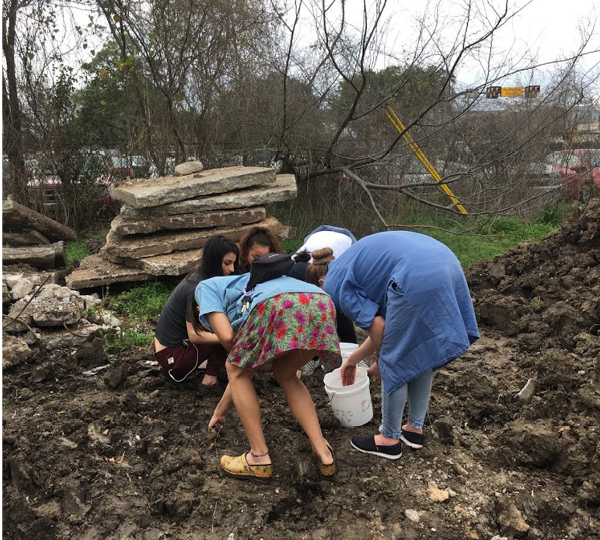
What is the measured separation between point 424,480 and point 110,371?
2.41 metres

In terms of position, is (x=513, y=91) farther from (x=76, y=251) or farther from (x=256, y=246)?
(x=76, y=251)

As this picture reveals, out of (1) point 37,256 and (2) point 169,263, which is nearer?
(2) point 169,263

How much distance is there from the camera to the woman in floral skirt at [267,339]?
271 centimetres

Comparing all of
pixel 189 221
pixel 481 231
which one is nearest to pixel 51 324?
pixel 189 221

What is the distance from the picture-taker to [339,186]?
29.6 ft

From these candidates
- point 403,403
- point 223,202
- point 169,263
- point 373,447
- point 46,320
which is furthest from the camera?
point 223,202

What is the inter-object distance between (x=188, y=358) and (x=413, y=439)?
1643 millimetres

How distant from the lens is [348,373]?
11.3 feet

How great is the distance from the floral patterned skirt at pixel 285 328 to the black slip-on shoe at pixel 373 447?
81cm

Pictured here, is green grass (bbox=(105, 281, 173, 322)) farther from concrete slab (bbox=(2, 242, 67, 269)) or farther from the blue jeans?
the blue jeans

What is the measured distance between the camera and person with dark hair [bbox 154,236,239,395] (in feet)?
12.1

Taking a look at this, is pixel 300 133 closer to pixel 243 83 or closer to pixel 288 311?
pixel 243 83

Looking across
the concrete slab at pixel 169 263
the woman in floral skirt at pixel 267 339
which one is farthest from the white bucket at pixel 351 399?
the concrete slab at pixel 169 263

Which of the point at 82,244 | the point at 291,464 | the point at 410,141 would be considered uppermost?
the point at 410,141
